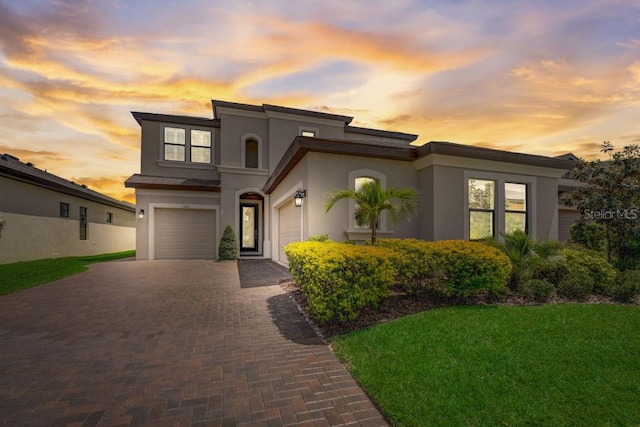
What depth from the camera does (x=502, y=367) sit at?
3086 millimetres

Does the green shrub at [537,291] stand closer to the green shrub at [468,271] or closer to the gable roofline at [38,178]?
the green shrub at [468,271]

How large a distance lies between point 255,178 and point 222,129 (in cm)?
294

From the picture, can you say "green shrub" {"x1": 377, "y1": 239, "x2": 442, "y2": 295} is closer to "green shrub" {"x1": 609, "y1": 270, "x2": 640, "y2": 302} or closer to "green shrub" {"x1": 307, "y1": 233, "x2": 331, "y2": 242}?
"green shrub" {"x1": 307, "y1": 233, "x2": 331, "y2": 242}

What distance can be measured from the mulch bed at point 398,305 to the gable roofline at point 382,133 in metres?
12.0

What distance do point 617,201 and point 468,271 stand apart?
5.36 metres

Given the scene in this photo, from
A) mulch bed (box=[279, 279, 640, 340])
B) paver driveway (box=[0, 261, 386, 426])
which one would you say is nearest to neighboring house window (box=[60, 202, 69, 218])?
paver driveway (box=[0, 261, 386, 426])

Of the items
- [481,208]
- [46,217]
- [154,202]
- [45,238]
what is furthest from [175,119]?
[481,208]

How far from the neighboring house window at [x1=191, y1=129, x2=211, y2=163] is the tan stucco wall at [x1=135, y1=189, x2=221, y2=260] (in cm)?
198

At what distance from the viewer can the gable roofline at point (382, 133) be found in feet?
53.2

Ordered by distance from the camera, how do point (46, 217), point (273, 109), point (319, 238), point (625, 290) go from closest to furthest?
point (625, 290) < point (319, 238) < point (46, 217) < point (273, 109)

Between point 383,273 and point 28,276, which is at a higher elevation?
point 383,273

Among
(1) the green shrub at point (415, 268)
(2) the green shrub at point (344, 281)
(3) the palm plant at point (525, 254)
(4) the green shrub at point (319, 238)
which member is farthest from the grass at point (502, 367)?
(4) the green shrub at point (319, 238)

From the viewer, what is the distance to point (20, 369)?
3211mm

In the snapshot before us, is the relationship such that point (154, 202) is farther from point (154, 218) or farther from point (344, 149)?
point (344, 149)
